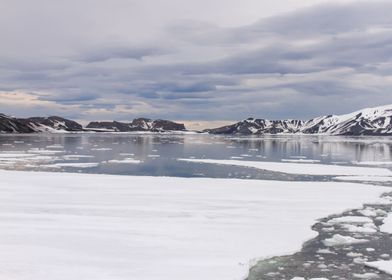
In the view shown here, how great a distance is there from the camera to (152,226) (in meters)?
13.7

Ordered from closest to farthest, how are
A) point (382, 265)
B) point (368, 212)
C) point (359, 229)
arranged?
point (382, 265) < point (359, 229) < point (368, 212)

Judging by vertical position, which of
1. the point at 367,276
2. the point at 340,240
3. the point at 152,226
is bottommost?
the point at 367,276

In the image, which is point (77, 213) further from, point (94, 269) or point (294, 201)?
point (294, 201)

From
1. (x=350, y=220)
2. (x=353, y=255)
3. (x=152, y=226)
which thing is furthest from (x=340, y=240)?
(x=152, y=226)

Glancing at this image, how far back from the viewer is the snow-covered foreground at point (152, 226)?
973cm

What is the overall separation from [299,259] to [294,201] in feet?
27.4

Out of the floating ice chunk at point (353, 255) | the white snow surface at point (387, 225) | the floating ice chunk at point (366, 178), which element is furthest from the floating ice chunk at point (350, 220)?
the floating ice chunk at point (366, 178)

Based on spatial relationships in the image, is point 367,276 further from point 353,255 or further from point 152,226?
point 152,226

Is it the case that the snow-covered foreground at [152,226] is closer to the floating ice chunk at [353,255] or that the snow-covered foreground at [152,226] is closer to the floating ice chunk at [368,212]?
the floating ice chunk at [368,212]

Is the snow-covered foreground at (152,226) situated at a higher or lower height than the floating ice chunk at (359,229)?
higher

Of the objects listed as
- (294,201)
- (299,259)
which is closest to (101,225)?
(299,259)

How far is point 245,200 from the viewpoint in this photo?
19.2 metres

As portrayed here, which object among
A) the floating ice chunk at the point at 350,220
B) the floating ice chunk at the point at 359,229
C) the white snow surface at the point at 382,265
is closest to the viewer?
the white snow surface at the point at 382,265

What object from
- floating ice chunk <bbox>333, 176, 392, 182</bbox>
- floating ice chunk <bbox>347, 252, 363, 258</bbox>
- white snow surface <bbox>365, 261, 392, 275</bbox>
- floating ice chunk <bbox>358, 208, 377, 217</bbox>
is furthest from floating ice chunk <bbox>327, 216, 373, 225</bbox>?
floating ice chunk <bbox>333, 176, 392, 182</bbox>
